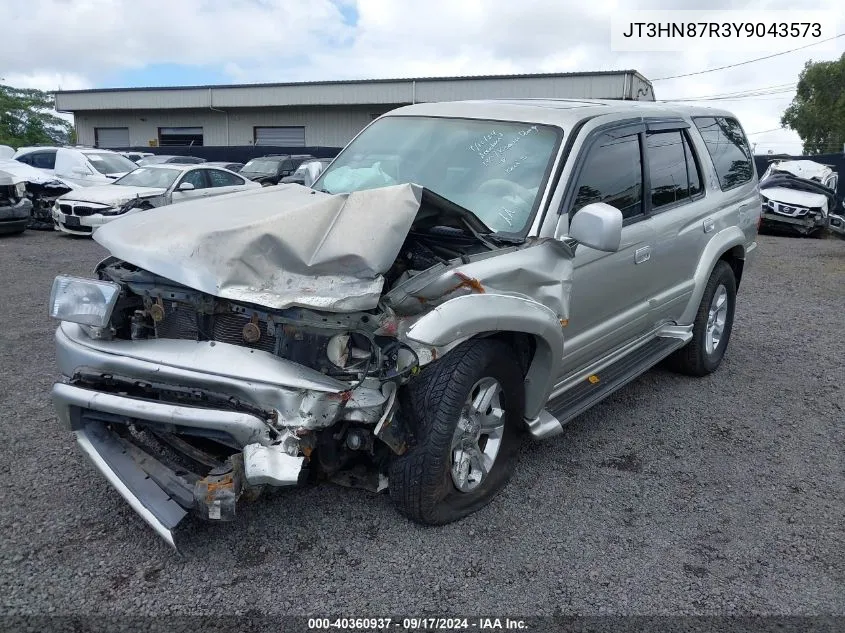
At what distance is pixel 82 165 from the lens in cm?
1535

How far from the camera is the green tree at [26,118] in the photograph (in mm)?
41031

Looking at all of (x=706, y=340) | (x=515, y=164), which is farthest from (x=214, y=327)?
(x=706, y=340)

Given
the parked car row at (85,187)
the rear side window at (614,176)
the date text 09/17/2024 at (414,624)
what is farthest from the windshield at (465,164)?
the parked car row at (85,187)

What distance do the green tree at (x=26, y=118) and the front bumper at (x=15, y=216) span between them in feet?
105

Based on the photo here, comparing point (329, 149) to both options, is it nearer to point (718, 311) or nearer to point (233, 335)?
point (718, 311)

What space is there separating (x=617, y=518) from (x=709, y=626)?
2.62 ft

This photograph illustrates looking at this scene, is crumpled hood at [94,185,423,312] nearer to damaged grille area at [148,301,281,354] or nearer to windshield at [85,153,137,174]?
damaged grille area at [148,301,281,354]

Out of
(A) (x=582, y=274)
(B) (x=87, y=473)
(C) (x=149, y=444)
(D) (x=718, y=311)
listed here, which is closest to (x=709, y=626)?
(A) (x=582, y=274)

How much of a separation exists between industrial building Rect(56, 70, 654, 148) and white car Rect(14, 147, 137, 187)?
15538 mm

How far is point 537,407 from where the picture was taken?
3.71 metres

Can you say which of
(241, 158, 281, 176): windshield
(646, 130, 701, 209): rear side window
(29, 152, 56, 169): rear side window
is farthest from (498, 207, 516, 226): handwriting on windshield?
(241, 158, 281, 176): windshield

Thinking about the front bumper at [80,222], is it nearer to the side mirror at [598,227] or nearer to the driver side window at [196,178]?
the driver side window at [196,178]

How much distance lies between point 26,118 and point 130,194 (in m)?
36.2

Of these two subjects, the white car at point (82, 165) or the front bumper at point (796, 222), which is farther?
the front bumper at point (796, 222)
